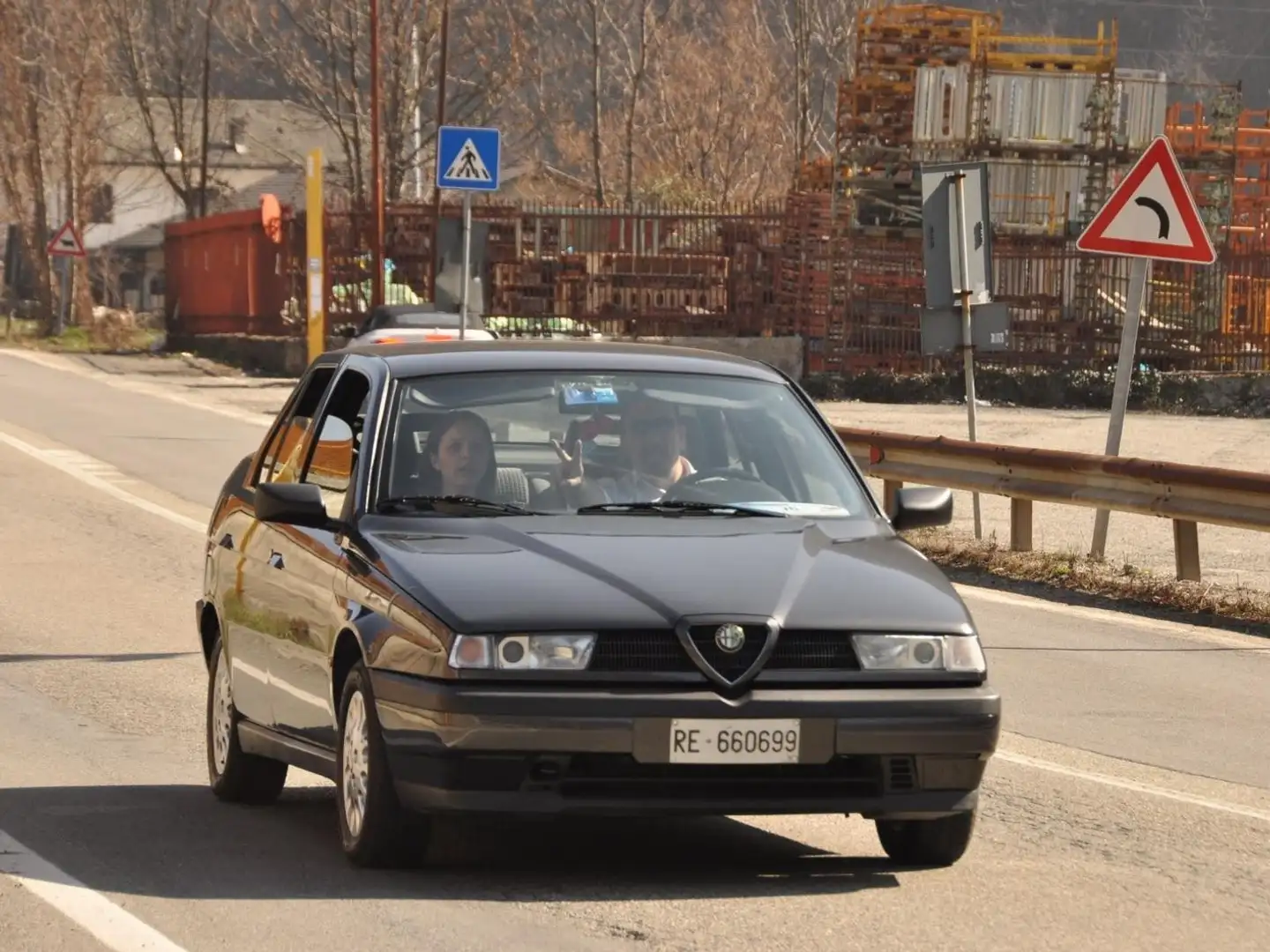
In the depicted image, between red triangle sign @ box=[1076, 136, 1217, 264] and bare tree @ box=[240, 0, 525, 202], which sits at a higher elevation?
bare tree @ box=[240, 0, 525, 202]

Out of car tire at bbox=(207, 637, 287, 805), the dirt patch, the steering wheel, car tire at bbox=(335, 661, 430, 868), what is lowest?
the dirt patch

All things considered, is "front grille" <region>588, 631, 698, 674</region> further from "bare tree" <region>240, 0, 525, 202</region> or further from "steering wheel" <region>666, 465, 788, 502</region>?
"bare tree" <region>240, 0, 525, 202</region>

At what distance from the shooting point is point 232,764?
25.8ft

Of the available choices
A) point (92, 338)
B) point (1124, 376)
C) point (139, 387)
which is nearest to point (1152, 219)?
point (1124, 376)

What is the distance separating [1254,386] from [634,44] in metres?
101

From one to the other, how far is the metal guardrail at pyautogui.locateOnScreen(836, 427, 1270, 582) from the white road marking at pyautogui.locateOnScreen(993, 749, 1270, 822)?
204 inches

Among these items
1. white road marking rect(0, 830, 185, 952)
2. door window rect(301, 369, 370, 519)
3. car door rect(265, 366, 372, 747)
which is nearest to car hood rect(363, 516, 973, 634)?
car door rect(265, 366, 372, 747)

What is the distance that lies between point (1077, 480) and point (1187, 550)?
2.77 ft

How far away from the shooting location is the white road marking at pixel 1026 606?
26.6ft

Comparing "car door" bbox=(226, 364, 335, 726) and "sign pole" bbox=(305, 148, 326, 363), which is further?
"sign pole" bbox=(305, 148, 326, 363)

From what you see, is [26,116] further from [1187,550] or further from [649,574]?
[649,574]

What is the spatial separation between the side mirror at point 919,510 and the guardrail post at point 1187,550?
7.44m

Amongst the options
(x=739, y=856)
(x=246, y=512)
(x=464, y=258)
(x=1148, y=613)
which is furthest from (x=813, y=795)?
(x=464, y=258)

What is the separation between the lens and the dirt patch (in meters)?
13.7
